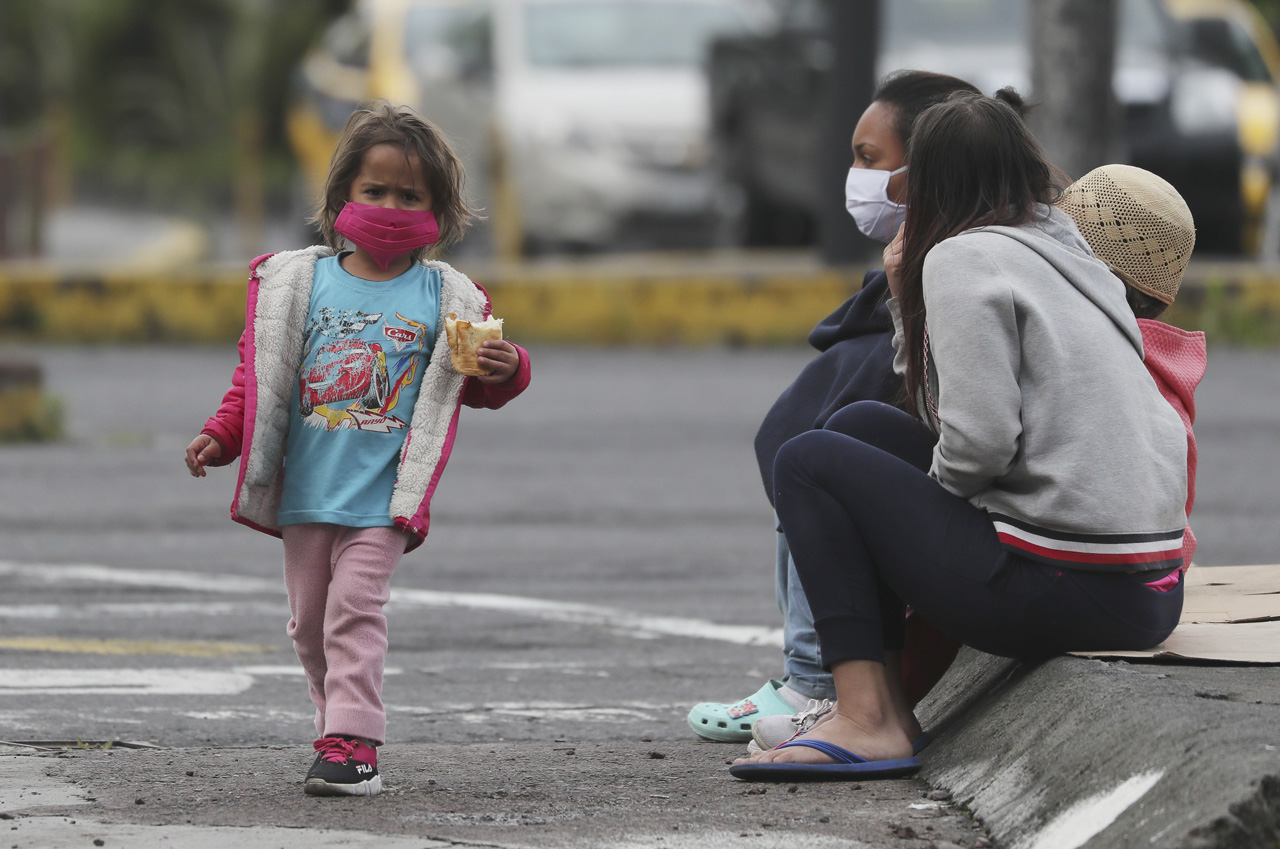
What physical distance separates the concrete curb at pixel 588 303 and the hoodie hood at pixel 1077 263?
7.77 metres

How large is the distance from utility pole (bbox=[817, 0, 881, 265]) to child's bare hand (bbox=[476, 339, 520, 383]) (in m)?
8.21

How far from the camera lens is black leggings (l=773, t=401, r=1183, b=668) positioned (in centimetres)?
355

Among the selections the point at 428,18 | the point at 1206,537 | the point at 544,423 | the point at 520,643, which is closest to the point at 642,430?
the point at 544,423

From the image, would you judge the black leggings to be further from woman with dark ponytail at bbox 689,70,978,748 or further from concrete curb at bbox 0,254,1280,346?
concrete curb at bbox 0,254,1280,346

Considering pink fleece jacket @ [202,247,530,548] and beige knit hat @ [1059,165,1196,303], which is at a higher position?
beige knit hat @ [1059,165,1196,303]

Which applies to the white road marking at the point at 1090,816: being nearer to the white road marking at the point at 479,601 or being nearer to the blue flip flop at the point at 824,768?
the blue flip flop at the point at 824,768

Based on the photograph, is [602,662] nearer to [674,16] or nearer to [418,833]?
[418,833]

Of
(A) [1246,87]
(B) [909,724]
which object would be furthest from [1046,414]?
(A) [1246,87]

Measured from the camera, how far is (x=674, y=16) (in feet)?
46.8

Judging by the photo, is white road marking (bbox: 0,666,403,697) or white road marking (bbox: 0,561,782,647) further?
white road marking (bbox: 0,561,782,647)

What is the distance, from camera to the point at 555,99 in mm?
13406

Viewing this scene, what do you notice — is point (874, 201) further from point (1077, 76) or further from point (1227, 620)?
point (1077, 76)

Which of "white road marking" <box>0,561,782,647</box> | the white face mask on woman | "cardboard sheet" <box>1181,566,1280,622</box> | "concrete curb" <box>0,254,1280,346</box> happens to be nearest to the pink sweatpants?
the white face mask on woman

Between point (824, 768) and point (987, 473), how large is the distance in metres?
0.63
